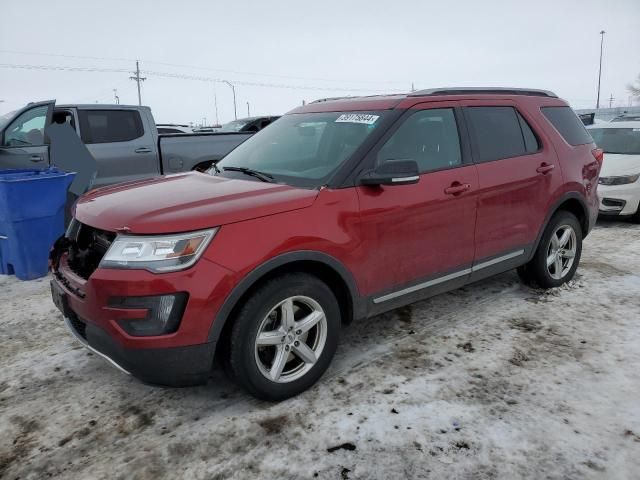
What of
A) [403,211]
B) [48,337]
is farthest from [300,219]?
[48,337]

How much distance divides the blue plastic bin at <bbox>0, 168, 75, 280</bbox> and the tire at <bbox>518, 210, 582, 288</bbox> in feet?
16.1

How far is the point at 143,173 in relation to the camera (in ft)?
24.1

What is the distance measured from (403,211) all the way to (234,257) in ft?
4.04

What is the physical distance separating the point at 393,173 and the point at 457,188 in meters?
0.77

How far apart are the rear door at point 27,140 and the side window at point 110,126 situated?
0.52 meters

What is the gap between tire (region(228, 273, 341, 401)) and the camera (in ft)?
8.71

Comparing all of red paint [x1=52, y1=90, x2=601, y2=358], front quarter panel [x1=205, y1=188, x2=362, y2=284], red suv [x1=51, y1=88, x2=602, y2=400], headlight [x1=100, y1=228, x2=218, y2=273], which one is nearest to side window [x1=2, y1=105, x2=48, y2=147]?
red paint [x1=52, y1=90, x2=601, y2=358]

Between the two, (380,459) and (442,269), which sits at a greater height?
(442,269)

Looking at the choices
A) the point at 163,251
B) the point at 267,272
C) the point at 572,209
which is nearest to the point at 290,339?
the point at 267,272

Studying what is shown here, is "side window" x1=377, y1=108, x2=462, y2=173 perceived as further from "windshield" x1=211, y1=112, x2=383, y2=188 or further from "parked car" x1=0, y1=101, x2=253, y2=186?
"parked car" x1=0, y1=101, x2=253, y2=186

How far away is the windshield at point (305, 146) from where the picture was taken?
125 inches

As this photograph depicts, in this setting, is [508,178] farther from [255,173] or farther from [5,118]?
[5,118]

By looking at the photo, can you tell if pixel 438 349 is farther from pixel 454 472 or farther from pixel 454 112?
pixel 454 112

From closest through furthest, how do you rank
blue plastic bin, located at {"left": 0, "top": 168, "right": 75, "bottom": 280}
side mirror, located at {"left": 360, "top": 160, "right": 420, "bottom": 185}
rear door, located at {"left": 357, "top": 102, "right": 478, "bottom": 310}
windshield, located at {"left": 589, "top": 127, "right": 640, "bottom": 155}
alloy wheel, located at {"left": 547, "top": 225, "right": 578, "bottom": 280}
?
side mirror, located at {"left": 360, "top": 160, "right": 420, "bottom": 185} < rear door, located at {"left": 357, "top": 102, "right": 478, "bottom": 310} < alloy wheel, located at {"left": 547, "top": 225, "right": 578, "bottom": 280} < blue plastic bin, located at {"left": 0, "top": 168, "right": 75, "bottom": 280} < windshield, located at {"left": 589, "top": 127, "right": 640, "bottom": 155}
